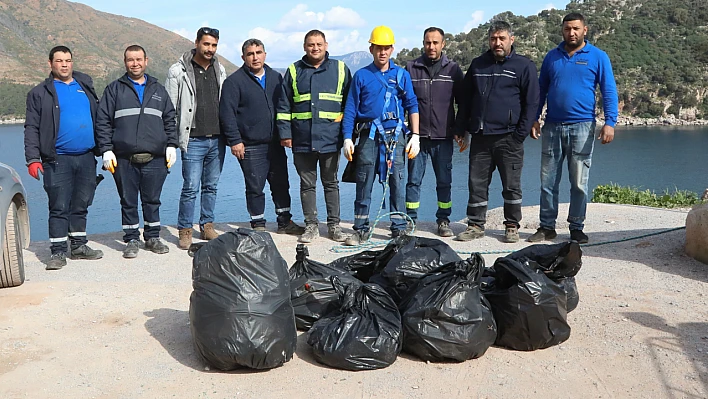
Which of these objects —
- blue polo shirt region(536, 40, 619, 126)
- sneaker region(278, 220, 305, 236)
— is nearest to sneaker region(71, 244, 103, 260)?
sneaker region(278, 220, 305, 236)

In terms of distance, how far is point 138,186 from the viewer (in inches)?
282

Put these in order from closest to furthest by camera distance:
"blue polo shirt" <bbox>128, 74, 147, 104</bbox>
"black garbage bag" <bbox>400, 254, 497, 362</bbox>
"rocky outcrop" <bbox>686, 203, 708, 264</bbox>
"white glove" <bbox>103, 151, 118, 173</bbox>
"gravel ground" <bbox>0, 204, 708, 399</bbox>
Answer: "gravel ground" <bbox>0, 204, 708, 399</bbox> < "black garbage bag" <bbox>400, 254, 497, 362</bbox> < "rocky outcrop" <bbox>686, 203, 708, 264</bbox> < "white glove" <bbox>103, 151, 118, 173</bbox> < "blue polo shirt" <bbox>128, 74, 147, 104</bbox>

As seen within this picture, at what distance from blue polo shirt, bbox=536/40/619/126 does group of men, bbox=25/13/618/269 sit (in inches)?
0.5

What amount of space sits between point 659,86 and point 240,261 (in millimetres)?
57813

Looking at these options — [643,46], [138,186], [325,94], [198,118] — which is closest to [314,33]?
[325,94]

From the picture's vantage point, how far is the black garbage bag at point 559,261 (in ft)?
15.5

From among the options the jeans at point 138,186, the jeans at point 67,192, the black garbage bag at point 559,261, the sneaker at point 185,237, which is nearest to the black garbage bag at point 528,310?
Result: the black garbage bag at point 559,261

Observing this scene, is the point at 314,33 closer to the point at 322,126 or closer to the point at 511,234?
the point at 322,126

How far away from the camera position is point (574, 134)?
7.00 metres

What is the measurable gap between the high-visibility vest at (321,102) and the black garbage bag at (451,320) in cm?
340

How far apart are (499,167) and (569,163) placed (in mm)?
714

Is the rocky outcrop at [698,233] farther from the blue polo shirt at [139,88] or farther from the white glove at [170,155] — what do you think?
the blue polo shirt at [139,88]

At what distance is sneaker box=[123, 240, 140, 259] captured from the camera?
719cm

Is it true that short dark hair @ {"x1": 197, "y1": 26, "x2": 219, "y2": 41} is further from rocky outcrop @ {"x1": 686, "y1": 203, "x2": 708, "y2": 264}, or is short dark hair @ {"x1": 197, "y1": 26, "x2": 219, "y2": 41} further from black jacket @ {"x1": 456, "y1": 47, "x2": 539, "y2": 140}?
rocky outcrop @ {"x1": 686, "y1": 203, "x2": 708, "y2": 264}
